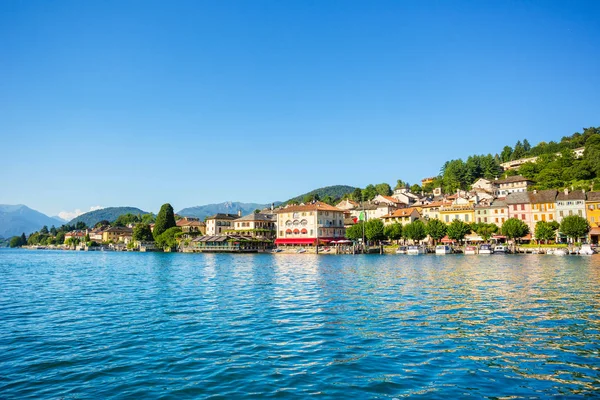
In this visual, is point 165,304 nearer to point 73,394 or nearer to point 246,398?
point 73,394

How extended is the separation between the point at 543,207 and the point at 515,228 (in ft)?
35.7

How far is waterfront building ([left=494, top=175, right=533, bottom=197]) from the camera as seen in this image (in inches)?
4335

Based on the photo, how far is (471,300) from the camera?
21.7 meters

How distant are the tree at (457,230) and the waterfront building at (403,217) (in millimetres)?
15345

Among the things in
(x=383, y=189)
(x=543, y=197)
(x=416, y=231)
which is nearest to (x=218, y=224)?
(x=416, y=231)

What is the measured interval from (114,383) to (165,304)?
1230 cm

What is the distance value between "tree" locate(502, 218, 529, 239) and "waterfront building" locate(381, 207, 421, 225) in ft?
75.7

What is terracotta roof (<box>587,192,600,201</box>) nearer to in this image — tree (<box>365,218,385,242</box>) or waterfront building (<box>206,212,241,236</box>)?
tree (<box>365,218,385,242</box>)

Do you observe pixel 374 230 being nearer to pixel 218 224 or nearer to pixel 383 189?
pixel 218 224

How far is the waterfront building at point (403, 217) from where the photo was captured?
329 ft

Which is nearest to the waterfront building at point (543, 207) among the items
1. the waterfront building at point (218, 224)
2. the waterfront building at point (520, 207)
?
the waterfront building at point (520, 207)

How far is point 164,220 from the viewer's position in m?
130

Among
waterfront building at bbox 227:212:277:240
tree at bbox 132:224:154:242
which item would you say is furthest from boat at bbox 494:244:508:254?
tree at bbox 132:224:154:242

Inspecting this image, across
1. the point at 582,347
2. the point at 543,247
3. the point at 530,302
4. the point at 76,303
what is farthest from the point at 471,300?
the point at 543,247
